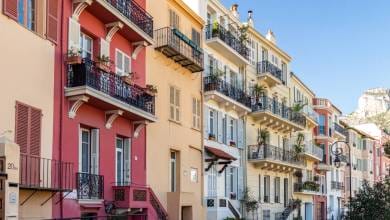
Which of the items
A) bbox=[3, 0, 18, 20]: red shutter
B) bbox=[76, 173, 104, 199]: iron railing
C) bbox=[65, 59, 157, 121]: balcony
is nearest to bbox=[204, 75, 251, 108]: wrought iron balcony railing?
bbox=[65, 59, 157, 121]: balcony

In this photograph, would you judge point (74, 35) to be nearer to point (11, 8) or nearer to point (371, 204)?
point (11, 8)

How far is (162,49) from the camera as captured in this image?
2862 centimetres

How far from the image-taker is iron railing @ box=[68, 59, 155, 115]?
20.8m

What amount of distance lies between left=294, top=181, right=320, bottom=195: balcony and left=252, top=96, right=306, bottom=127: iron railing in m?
5.20

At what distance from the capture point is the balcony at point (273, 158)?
133 feet

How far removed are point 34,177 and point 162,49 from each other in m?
11.7

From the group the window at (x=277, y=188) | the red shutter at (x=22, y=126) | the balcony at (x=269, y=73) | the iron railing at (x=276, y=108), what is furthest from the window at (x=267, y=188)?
the red shutter at (x=22, y=126)

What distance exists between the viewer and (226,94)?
117 ft

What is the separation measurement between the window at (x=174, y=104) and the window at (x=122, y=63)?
430 cm

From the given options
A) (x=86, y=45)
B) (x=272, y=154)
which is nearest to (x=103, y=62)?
(x=86, y=45)

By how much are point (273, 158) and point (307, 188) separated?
12.8 meters

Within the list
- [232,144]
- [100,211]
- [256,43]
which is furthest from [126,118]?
[256,43]

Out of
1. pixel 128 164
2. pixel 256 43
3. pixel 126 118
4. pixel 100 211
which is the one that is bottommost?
pixel 100 211

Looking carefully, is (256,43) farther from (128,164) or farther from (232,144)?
(128,164)
